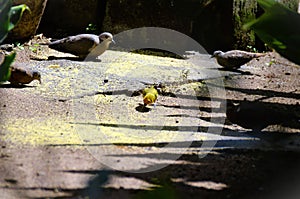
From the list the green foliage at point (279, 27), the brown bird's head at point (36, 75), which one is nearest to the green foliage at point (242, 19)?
the brown bird's head at point (36, 75)

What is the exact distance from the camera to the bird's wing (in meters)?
4.93

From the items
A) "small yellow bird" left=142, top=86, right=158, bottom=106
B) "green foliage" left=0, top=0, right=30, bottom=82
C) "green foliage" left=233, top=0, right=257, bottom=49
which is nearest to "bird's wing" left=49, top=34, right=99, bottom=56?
"small yellow bird" left=142, top=86, right=158, bottom=106

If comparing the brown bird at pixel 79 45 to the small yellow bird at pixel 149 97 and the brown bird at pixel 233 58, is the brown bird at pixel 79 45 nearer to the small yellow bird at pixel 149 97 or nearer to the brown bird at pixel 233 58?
the brown bird at pixel 233 58

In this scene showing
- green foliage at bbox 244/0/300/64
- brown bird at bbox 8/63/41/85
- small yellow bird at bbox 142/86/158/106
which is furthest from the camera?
brown bird at bbox 8/63/41/85

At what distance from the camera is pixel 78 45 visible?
493 cm

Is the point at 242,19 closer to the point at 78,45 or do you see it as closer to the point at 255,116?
the point at 78,45

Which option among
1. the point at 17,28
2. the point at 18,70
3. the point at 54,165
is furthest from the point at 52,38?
the point at 54,165

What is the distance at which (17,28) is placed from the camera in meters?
5.37

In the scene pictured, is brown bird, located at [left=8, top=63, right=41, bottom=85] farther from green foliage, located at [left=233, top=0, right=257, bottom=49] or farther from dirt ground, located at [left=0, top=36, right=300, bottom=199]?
green foliage, located at [left=233, top=0, right=257, bottom=49]

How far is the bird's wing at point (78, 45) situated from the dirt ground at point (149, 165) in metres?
1.76

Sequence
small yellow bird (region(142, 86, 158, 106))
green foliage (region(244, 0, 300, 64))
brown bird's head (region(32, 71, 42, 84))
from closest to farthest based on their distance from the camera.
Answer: green foliage (region(244, 0, 300, 64)), small yellow bird (region(142, 86, 158, 106)), brown bird's head (region(32, 71, 42, 84))

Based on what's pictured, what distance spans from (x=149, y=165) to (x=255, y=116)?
2.90 ft

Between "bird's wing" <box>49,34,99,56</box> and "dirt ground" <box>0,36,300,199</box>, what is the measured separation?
1.76 m

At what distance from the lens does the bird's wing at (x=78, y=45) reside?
4930mm
